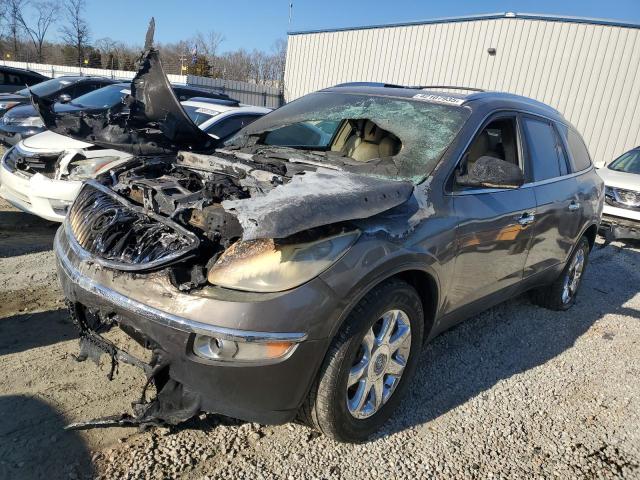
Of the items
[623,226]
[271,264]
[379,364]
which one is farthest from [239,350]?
[623,226]

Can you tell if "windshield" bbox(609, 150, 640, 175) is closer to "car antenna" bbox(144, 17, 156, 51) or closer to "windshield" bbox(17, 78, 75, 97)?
"car antenna" bbox(144, 17, 156, 51)

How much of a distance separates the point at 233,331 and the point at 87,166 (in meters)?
3.87

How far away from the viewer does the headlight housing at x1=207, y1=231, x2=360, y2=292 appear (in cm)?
211

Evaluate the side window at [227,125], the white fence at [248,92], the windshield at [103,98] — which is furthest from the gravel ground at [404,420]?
the white fence at [248,92]

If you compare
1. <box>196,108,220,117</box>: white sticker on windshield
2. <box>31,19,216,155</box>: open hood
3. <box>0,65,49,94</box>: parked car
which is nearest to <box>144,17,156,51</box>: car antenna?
<box>31,19,216,155</box>: open hood

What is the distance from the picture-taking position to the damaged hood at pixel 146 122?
3584mm

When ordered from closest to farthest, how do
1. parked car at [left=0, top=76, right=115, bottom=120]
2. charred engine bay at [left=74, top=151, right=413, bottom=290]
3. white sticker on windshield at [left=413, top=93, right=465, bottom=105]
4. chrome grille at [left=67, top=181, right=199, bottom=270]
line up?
charred engine bay at [left=74, top=151, right=413, bottom=290]
chrome grille at [left=67, top=181, right=199, bottom=270]
white sticker on windshield at [left=413, top=93, right=465, bottom=105]
parked car at [left=0, top=76, right=115, bottom=120]

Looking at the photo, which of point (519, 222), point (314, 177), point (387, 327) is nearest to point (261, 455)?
point (387, 327)

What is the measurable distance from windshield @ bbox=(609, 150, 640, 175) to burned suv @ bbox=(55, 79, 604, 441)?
21.7ft

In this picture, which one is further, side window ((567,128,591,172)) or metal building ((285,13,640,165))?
metal building ((285,13,640,165))

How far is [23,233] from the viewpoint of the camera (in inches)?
219

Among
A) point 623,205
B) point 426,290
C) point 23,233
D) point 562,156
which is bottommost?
point 23,233

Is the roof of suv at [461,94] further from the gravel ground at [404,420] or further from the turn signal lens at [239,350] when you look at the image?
the turn signal lens at [239,350]

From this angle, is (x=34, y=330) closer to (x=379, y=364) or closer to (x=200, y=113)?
(x=379, y=364)
